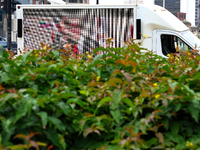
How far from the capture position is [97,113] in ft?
7.19

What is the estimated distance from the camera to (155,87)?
Result: 2234 millimetres

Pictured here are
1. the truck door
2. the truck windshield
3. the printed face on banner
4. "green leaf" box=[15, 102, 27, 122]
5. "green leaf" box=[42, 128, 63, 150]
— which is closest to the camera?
"green leaf" box=[15, 102, 27, 122]

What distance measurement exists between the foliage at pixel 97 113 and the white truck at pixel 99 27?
8.49 meters

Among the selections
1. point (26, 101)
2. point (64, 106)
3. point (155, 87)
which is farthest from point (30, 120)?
point (155, 87)

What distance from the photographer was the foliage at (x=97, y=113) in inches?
74.8

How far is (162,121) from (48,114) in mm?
780

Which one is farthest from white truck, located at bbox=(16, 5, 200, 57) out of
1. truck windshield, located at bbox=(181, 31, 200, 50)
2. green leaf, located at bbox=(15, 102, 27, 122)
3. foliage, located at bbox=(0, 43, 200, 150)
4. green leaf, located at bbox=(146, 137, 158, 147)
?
green leaf, located at bbox=(15, 102, 27, 122)

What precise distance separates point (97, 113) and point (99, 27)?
30.0 ft

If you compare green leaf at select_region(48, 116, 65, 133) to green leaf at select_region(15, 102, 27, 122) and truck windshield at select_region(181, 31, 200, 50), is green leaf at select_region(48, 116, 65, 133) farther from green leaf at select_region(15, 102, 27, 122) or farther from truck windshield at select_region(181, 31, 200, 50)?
truck windshield at select_region(181, 31, 200, 50)

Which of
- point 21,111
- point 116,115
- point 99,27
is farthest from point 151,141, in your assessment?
point 99,27

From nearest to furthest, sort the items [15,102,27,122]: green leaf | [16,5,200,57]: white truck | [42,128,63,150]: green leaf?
[15,102,27,122]: green leaf → [42,128,63,150]: green leaf → [16,5,200,57]: white truck

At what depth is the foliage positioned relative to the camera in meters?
1.90

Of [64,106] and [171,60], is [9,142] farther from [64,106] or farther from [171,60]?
[171,60]

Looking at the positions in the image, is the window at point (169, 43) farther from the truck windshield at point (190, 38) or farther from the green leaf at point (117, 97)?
the green leaf at point (117, 97)
